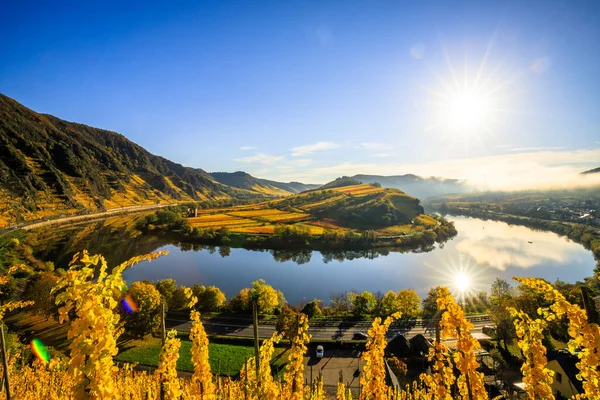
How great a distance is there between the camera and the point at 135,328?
23562 mm

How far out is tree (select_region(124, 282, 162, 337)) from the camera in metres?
23.5

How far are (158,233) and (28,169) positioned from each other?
73409mm

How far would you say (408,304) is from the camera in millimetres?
31422

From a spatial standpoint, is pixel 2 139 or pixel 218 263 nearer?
pixel 218 263

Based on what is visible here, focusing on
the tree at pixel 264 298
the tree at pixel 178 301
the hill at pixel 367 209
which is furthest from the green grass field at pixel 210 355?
the hill at pixel 367 209

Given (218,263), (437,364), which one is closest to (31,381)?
(437,364)

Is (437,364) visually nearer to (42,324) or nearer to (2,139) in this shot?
(42,324)

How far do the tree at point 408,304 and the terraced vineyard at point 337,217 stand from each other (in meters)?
46.9

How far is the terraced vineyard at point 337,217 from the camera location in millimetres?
89088

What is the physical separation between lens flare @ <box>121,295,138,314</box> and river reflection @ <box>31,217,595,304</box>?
18.8m

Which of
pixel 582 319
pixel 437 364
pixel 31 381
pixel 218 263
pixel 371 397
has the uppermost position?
pixel 582 319

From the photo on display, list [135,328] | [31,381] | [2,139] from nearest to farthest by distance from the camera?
[31,381] → [135,328] → [2,139]

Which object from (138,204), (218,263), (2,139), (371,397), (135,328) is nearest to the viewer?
(371,397)

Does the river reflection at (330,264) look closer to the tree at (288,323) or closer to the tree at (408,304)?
the tree at (408,304)
